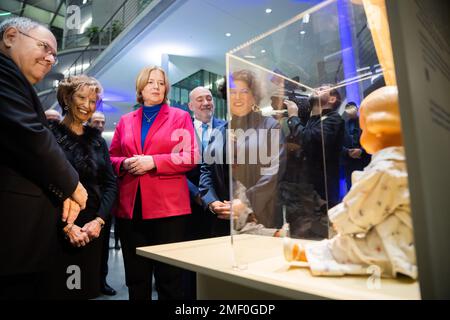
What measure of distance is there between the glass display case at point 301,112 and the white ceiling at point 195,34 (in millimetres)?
2416

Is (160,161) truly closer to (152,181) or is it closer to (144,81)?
(152,181)

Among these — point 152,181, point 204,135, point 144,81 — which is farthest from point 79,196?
point 204,135

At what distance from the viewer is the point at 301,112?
991 mm

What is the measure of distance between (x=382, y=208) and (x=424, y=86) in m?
0.24

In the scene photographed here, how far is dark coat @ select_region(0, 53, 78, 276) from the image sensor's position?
890 mm

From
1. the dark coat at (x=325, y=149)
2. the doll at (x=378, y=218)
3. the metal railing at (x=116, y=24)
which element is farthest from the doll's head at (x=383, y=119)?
the metal railing at (x=116, y=24)

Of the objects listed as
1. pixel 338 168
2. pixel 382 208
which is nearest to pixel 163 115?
pixel 338 168

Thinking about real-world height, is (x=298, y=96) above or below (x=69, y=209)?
above

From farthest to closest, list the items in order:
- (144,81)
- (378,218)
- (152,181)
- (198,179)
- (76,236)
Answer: (198,179)
(144,81)
(152,181)
(76,236)
(378,218)

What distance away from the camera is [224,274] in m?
0.62

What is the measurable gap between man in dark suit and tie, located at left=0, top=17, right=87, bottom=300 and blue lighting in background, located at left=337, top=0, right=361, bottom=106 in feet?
3.54

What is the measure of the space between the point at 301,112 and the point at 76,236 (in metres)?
1.11

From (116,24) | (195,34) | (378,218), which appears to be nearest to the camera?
(378,218)
